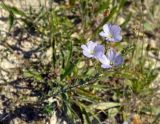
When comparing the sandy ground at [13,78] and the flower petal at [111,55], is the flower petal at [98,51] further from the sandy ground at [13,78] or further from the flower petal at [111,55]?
the sandy ground at [13,78]

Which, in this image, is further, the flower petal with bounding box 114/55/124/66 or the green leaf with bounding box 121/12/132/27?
the green leaf with bounding box 121/12/132/27

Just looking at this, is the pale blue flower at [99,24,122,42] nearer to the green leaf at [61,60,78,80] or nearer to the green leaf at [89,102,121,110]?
the green leaf at [61,60,78,80]

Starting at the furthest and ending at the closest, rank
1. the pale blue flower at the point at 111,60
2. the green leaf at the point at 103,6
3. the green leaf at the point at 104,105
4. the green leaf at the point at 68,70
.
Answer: the green leaf at the point at 103,6 < the green leaf at the point at 104,105 < the green leaf at the point at 68,70 < the pale blue flower at the point at 111,60

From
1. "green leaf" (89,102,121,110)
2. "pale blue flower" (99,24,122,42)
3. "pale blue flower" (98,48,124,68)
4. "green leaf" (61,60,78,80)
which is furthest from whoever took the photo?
"green leaf" (89,102,121,110)

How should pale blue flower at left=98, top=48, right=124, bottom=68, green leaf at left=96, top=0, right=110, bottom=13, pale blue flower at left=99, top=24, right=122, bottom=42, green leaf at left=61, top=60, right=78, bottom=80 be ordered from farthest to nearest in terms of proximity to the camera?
green leaf at left=96, top=0, right=110, bottom=13, green leaf at left=61, top=60, right=78, bottom=80, pale blue flower at left=99, top=24, right=122, bottom=42, pale blue flower at left=98, top=48, right=124, bottom=68

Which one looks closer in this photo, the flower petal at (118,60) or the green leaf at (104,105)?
the flower petal at (118,60)

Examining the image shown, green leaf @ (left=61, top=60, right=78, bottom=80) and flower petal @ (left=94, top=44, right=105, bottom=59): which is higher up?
flower petal @ (left=94, top=44, right=105, bottom=59)

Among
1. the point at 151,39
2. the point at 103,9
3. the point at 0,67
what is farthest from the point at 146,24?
the point at 0,67

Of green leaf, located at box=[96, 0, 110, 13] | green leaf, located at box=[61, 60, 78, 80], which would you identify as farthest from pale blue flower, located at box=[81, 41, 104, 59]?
green leaf, located at box=[96, 0, 110, 13]

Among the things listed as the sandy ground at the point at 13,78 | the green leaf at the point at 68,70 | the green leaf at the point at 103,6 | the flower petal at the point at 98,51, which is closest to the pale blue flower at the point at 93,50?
the flower petal at the point at 98,51

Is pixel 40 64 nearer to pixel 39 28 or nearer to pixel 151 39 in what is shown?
pixel 39 28

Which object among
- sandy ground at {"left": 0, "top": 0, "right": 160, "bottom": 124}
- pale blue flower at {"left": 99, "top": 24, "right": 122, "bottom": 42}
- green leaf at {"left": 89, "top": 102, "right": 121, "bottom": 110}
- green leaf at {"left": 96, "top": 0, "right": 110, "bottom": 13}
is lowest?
green leaf at {"left": 89, "top": 102, "right": 121, "bottom": 110}
